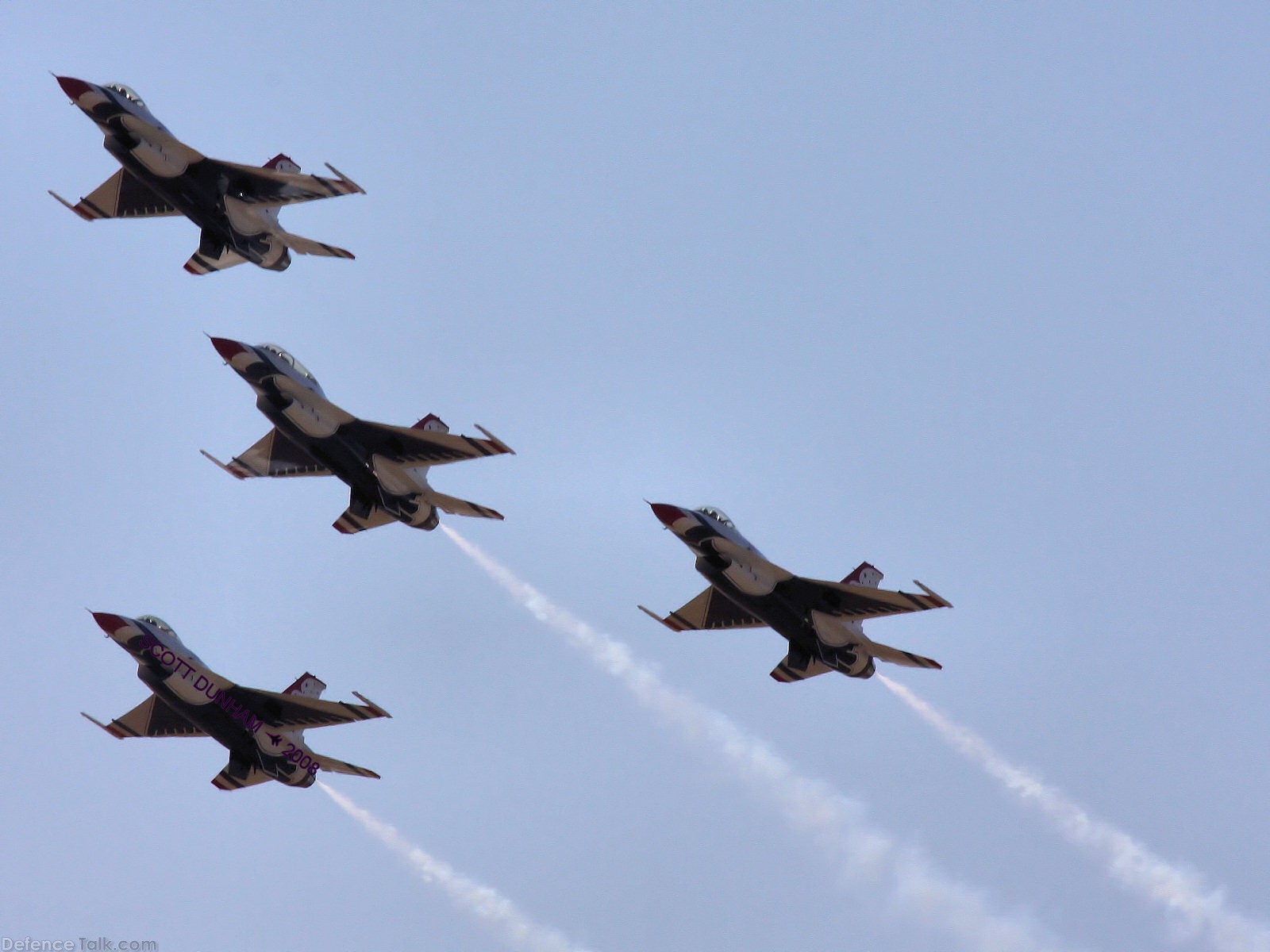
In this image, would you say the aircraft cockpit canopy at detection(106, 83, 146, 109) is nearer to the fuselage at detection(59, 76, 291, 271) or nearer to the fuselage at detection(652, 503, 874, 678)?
the fuselage at detection(59, 76, 291, 271)

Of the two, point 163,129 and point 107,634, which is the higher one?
point 163,129

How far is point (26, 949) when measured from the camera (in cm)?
9381

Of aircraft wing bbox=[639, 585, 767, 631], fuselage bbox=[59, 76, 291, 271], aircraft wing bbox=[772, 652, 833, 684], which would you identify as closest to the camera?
fuselage bbox=[59, 76, 291, 271]

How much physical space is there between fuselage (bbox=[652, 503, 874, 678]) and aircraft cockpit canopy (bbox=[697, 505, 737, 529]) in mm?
32

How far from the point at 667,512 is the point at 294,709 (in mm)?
16996

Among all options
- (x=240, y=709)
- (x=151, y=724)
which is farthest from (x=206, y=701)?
(x=151, y=724)

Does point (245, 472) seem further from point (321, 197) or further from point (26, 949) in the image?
point (26, 949)

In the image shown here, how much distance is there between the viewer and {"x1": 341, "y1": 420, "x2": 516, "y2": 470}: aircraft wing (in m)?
96.2

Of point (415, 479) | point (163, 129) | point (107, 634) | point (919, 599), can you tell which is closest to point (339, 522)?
point (415, 479)

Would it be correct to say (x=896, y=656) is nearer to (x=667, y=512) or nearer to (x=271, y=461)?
(x=667, y=512)

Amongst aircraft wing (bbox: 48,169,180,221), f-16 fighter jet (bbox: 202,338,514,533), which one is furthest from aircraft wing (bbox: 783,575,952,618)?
aircraft wing (bbox: 48,169,180,221)

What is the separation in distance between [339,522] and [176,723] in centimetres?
1100

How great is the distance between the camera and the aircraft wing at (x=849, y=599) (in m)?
96.2

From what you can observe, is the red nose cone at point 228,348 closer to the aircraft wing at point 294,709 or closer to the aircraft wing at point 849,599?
the aircraft wing at point 294,709
